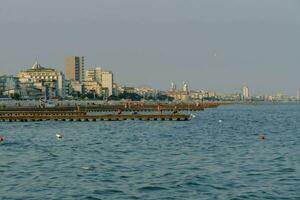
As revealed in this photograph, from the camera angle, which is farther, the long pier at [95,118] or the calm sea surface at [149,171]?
the long pier at [95,118]

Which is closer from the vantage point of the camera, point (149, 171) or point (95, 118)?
point (149, 171)

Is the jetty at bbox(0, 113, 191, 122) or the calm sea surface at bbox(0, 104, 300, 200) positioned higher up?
the jetty at bbox(0, 113, 191, 122)

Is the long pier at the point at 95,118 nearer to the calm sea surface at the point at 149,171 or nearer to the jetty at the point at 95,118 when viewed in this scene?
the jetty at the point at 95,118

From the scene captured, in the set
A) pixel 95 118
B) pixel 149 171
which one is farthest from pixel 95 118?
pixel 149 171

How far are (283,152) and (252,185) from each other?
57.2ft

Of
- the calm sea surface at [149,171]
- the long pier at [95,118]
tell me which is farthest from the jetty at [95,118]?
the calm sea surface at [149,171]

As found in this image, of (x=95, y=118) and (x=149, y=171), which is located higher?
(x=95, y=118)

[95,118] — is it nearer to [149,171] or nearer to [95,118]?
[95,118]

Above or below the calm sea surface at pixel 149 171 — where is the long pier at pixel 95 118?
above

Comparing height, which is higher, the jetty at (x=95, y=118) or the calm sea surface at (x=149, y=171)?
the jetty at (x=95, y=118)

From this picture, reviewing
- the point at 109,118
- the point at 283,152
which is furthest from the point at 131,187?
the point at 109,118

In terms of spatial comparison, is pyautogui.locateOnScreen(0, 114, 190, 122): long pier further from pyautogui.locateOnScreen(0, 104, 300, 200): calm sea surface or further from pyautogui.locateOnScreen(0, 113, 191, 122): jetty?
pyautogui.locateOnScreen(0, 104, 300, 200): calm sea surface

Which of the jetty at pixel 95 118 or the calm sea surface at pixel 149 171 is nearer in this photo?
the calm sea surface at pixel 149 171

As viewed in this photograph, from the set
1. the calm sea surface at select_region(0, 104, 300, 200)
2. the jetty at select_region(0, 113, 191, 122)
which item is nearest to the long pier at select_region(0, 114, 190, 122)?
the jetty at select_region(0, 113, 191, 122)
